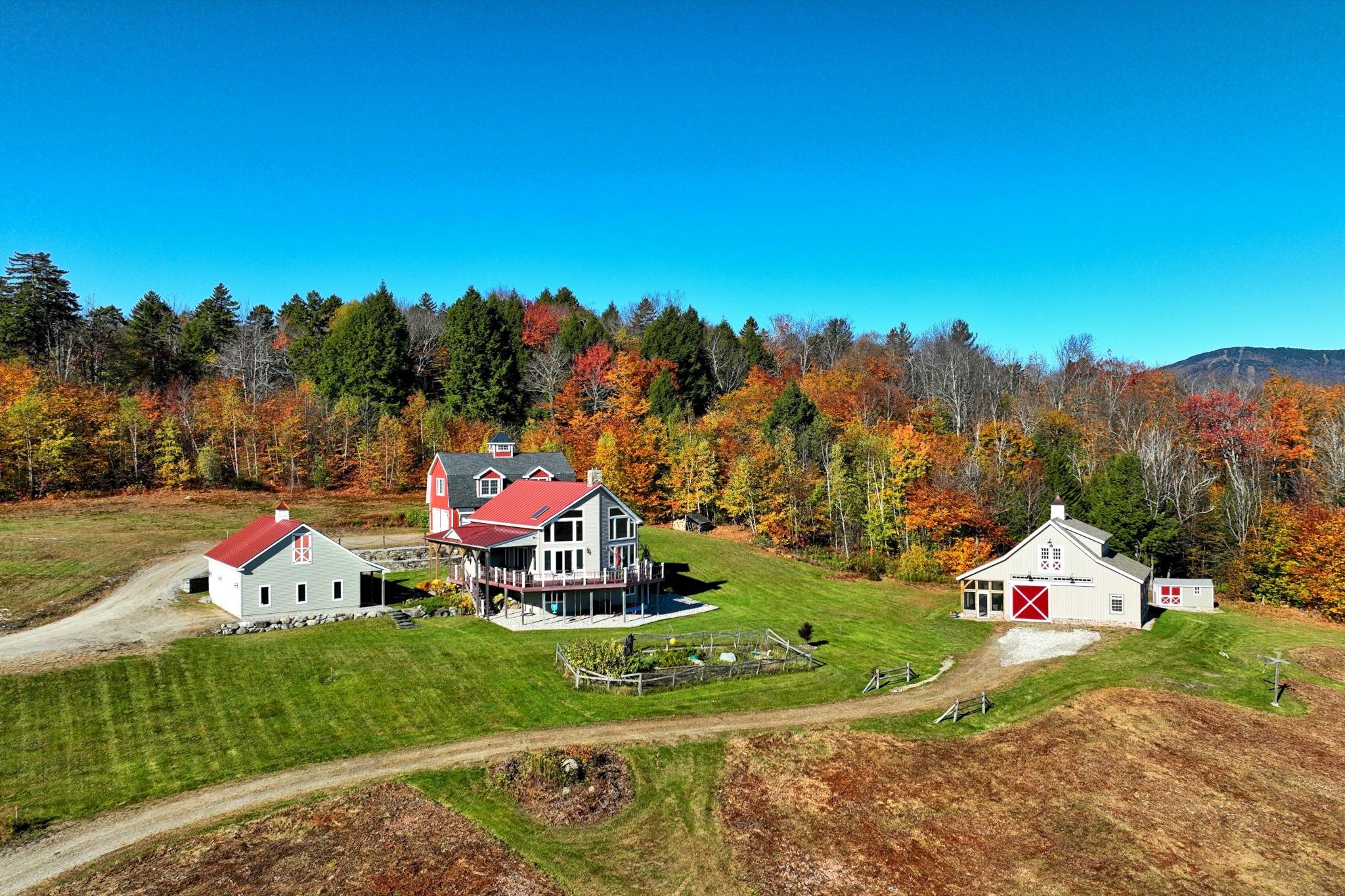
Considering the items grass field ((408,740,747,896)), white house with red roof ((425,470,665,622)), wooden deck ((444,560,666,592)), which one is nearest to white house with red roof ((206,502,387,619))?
white house with red roof ((425,470,665,622))

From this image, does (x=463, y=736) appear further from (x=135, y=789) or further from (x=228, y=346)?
(x=228, y=346)

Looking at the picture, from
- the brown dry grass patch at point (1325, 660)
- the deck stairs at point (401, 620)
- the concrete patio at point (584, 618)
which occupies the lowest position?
the brown dry grass patch at point (1325, 660)

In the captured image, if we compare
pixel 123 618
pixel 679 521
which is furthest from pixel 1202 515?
pixel 123 618

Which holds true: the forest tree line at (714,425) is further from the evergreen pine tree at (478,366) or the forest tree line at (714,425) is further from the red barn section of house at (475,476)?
the red barn section of house at (475,476)

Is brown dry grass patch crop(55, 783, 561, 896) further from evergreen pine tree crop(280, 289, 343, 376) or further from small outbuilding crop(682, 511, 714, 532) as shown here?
evergreen pine tree crop(280, 289, 343, 376)

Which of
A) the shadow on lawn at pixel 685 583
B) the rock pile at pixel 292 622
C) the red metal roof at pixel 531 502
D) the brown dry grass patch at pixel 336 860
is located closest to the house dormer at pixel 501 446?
the red metal roof at pixel 531 502

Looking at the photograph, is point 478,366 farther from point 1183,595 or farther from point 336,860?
point 336,860
